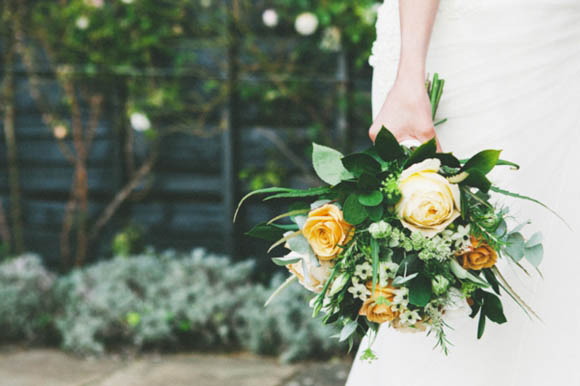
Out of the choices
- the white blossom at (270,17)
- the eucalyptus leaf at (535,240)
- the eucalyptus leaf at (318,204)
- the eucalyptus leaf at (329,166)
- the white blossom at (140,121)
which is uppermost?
the white blossom at (270,17)

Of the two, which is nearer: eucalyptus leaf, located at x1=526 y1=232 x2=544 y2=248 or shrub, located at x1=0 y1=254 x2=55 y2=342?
eucalyptus leaf, located at x1=526 y1=232 x2=544 y2=248

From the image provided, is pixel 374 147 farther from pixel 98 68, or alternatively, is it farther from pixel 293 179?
pixel 98 68

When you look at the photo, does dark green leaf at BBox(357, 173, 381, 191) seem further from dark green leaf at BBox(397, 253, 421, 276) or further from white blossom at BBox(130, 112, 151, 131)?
white blossom at BBox(130, 112, 151, 131)

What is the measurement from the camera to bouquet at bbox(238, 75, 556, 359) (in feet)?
4.15

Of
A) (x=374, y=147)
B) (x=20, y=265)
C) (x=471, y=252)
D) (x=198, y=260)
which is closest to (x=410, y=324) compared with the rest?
(x=471, y=252)

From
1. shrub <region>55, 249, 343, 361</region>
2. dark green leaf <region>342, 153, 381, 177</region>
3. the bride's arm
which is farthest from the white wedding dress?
shrub <region>55, 249, 343, 361</region>

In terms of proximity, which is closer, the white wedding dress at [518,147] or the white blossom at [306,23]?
the white wedding dress at [518,147]

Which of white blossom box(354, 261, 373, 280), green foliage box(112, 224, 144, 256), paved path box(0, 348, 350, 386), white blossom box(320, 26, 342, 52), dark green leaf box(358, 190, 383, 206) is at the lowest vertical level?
paved path box(0, 348, 350, 386)

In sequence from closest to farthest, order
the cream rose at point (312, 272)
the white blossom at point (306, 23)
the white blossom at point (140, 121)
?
the cream rose at point (312, 272) → the white blossom at point (306, 23) → the white blossom at point (140, 121)

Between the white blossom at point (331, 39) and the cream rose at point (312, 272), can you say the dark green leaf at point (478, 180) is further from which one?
the white blossom at point (331, 39)

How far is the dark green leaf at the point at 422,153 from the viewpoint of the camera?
1.29 metres

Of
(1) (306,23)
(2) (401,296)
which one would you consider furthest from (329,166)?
(1) (306,23)

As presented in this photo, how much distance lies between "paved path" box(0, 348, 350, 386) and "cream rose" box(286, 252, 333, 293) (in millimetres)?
1752

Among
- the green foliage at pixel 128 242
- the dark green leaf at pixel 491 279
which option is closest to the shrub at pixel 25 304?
the green foliage at pixel 128 242
